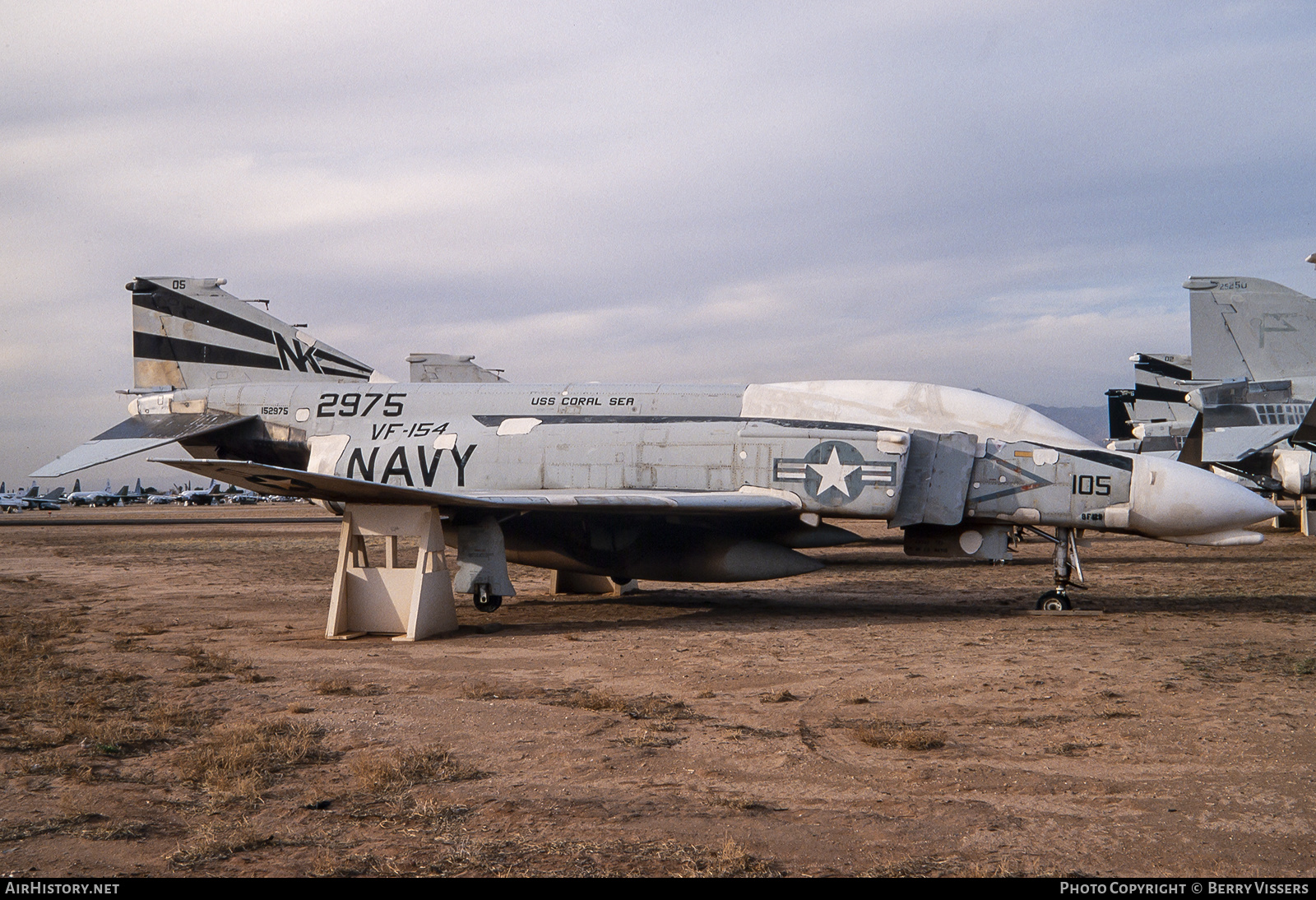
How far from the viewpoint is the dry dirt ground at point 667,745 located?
405 cm

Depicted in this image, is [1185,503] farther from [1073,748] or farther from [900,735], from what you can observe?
[900,735]

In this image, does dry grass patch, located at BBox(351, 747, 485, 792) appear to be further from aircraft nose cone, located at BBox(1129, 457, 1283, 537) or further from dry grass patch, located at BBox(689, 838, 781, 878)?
aircraft nose cone, located at BBox(1129, 457, 1283, 537)

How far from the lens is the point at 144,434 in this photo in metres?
13.7

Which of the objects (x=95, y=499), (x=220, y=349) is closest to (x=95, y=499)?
(x=95, y=499)

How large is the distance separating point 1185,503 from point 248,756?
1048 cm

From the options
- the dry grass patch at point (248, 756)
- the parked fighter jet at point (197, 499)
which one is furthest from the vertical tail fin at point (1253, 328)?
the parked fighter jet at point (197, 499)

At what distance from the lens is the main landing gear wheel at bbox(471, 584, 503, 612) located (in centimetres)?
1165

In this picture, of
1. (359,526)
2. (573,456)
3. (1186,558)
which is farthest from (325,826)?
(1186,558)

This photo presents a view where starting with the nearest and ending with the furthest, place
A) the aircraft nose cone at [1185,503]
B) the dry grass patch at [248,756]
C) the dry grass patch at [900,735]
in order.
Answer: the dry grass patch at [248,756]
the dry grass patch at [900,735]
the aircraft nose cone at [1185,503]

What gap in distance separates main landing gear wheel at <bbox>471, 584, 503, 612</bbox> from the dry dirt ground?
1.30ft

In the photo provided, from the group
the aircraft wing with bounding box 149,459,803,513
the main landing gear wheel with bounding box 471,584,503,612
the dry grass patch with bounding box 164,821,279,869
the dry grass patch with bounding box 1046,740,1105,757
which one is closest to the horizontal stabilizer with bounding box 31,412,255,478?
the aircraft wing with bounding box 149,459,803,513

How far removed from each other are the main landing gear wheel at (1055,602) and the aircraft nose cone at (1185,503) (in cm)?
131

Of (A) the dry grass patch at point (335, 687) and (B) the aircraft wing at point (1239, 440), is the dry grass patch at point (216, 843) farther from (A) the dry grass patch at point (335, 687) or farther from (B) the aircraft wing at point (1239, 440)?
(B) the aircraft wing at point (1239, 440)

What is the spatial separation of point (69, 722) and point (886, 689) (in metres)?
6.06
